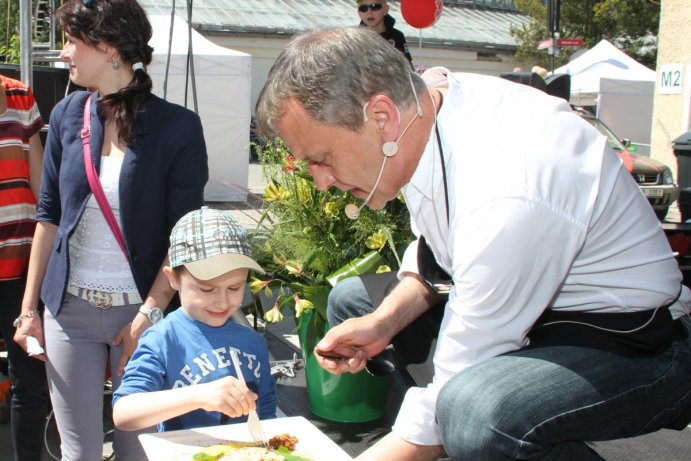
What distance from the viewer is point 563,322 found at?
1.86 meters

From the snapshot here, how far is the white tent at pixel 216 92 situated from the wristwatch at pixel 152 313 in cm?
869

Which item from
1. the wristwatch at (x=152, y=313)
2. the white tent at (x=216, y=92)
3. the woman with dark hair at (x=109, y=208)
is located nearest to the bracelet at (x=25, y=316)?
the woman with dark hair at (x=109, y=208)

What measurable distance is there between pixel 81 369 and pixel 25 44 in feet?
6.71

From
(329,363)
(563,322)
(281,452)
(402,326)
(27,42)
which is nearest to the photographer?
(281,452)

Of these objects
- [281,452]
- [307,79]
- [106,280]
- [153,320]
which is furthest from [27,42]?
[281,452]

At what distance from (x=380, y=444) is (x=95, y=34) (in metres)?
1.49

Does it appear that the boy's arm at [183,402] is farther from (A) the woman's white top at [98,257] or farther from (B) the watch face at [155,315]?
(A) the woman's white top at [98,257]

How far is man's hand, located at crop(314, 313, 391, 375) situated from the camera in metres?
2.16

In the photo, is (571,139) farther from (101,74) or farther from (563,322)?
(101,74)

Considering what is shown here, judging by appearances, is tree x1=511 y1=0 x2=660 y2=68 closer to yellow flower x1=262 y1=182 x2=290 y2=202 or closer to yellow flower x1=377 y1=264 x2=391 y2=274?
yellow flower x1=262 y1=182 x2=290 y2=202

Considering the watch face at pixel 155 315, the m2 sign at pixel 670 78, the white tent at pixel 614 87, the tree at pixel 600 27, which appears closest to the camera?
the watch face at pixel 155 315

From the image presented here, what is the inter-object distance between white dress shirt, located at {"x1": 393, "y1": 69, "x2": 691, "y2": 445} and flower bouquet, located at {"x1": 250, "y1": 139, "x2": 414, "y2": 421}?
1260mm

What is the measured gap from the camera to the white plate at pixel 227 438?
1.73 metres

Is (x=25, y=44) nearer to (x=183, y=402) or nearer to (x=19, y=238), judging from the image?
(x=19, y=238)
